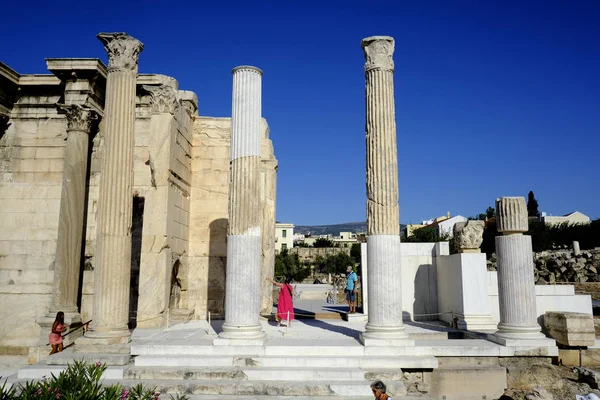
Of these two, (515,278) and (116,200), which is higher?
(116,200)

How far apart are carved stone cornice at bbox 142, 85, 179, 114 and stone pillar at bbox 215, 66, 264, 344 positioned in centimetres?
334

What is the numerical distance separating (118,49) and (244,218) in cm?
493

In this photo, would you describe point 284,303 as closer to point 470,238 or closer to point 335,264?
point 470,238

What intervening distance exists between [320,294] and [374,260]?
66.8ft

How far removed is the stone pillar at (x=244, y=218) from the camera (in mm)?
9703

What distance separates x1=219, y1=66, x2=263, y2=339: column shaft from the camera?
9.71 metres

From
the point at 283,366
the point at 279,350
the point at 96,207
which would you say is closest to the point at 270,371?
the point at 283,366

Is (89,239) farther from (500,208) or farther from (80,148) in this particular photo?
(500,208)

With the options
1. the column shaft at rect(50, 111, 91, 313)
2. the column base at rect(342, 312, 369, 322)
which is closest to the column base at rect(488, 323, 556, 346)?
the column base at rect(342, 312, 369, 322)

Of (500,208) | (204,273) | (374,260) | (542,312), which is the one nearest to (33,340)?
(204,273)

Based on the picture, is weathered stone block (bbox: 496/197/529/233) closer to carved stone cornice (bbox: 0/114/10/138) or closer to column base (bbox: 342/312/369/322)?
column base (bbox: 342/312/369/322)

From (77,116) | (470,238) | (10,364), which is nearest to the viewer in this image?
(10,364)

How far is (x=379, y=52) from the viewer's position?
34.9ft

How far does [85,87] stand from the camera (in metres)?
12.9
